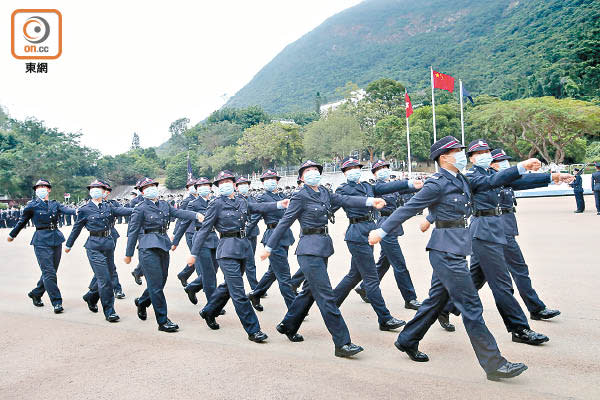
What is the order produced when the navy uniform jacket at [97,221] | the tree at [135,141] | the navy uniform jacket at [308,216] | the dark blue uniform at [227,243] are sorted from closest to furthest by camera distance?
the navy uniform jacket at [308,216]
the dark blue uniform at [227,243]
the navy uniform jacket at [97,221]
the tree at [135,141]

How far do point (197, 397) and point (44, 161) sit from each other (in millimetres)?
56557

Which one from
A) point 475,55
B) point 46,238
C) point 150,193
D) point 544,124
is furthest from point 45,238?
point 475,55

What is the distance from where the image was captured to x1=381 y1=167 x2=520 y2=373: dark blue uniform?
4.30 meters

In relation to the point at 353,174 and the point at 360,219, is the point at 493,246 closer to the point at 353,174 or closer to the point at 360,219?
the point at 360,219

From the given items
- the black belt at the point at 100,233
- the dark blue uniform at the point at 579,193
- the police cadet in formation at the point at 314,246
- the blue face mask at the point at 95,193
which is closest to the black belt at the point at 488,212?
the police cadet in formation at the point at 314,246

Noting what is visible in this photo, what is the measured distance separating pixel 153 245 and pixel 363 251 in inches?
107

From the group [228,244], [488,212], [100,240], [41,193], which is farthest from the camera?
[41,193]

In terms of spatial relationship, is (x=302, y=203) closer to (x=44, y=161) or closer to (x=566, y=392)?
(x=566, y=392)

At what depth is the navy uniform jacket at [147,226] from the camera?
21.5 ft

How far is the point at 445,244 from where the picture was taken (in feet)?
14.6

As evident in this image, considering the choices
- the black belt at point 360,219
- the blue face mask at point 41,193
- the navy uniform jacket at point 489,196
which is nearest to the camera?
the navy uniform jacket at point 489,196

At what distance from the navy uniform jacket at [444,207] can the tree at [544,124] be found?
1551 inches

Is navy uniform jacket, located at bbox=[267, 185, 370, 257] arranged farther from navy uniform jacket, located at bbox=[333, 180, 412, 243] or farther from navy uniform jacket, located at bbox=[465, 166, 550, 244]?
navy uniform jacket, located at bbox=[465, 166, 550, 244]

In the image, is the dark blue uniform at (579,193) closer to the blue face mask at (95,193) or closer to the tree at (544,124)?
the blue face mask at (95,193)
